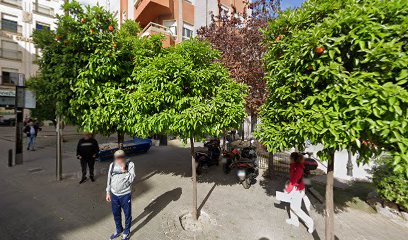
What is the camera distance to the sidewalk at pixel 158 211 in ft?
14.1

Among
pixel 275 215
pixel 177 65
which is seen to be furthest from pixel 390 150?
pixel 177 65

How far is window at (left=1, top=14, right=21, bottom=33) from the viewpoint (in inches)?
922

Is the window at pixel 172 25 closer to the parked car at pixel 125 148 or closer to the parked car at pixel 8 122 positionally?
the parked car at pixel 125 148

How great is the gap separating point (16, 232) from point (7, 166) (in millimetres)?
6596

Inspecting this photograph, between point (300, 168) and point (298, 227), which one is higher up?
point (300, 168)

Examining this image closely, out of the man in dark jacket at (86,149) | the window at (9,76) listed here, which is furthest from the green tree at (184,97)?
the window at (9,76)

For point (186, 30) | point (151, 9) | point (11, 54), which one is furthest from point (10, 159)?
point (11, 54)

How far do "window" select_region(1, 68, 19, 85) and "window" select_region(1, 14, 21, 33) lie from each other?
16.0ft

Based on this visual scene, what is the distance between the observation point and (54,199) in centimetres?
562

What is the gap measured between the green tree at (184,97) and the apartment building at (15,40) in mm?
27598

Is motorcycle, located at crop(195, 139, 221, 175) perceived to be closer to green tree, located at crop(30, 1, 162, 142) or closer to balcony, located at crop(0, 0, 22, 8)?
green tree, located at crop(30, 1, 162, 142)

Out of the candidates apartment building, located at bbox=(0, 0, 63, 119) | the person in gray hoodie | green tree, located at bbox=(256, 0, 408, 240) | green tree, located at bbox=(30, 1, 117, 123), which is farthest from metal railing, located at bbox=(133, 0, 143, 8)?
green tree, located at bbox=(256, 0, 408, 240)

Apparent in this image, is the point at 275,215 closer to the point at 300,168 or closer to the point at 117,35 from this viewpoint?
the point at 300,168

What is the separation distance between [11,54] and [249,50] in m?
30.7
